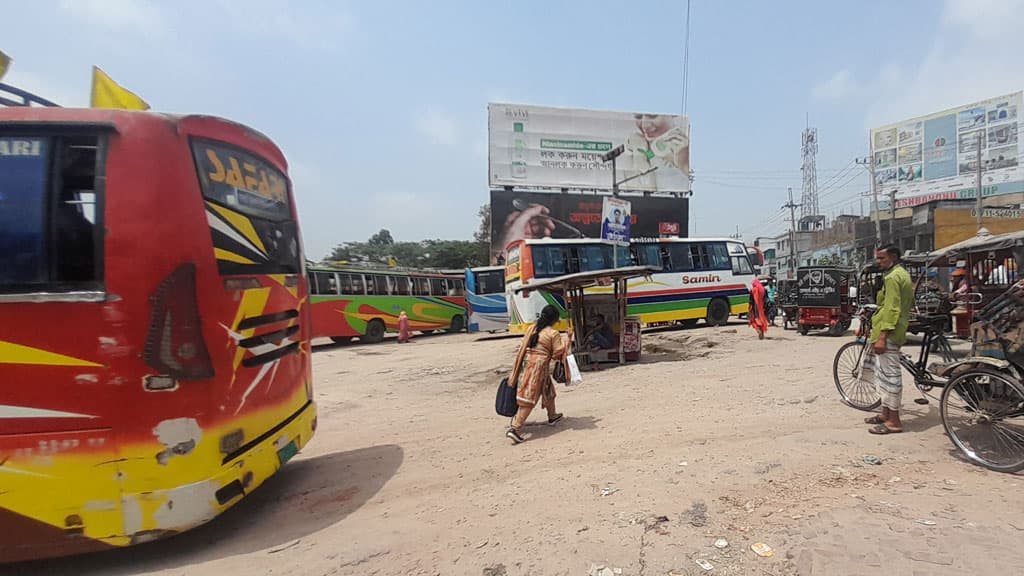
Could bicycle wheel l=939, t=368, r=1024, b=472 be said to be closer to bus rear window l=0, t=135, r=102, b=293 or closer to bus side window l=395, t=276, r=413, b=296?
bus rear window l=0, t=135, r=102, b=293

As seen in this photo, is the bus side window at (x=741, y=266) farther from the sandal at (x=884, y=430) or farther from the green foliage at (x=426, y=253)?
the green foliage at (x=426, y=253)

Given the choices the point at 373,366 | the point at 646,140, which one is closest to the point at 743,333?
the point at 373,366

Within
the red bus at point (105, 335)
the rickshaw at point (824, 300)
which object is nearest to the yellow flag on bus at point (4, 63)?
the red bus at point (105, 335)

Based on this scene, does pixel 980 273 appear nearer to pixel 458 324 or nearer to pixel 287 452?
pixel 287 452

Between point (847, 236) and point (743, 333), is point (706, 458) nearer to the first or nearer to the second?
point (743, 333)

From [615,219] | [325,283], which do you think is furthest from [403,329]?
[615,219]

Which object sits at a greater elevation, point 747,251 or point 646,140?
point 646,140

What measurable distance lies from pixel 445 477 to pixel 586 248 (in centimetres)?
1130

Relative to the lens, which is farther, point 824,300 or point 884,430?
point 824,300

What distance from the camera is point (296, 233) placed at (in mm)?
4246

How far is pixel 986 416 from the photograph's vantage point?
3822 millimetres

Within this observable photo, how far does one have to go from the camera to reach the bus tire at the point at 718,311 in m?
15.7

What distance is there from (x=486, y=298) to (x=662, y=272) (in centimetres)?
792

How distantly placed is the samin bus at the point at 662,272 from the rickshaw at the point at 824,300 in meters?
2.75
